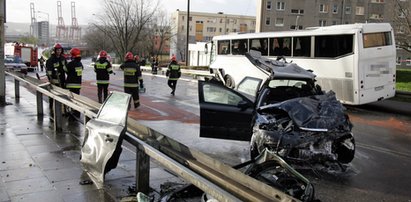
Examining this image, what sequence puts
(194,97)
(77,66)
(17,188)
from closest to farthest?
(17,188) < (77,66) < (194,97)

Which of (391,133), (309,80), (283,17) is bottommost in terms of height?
(391,133)

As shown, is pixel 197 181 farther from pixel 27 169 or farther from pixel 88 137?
pixel 27 169

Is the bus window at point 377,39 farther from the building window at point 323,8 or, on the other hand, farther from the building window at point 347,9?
the building window at point 347,9

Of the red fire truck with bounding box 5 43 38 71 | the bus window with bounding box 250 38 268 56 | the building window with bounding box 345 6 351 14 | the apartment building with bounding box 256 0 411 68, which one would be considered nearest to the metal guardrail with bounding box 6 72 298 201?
the bus window with bounding box 250 38 268 56

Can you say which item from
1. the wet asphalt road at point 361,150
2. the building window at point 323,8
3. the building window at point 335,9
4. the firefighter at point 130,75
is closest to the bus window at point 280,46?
the wet asphalt road at point 361,150

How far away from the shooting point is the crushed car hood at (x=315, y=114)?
6.54 m

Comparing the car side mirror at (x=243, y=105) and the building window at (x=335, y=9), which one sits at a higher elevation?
the building window at (x=335, y=9)

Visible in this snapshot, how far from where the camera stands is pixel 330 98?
24.6 feet

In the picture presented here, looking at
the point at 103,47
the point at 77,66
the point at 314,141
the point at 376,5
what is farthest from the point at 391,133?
the point at 103,47

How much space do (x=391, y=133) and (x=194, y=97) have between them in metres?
8.39

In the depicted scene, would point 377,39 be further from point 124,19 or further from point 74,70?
point 124,19

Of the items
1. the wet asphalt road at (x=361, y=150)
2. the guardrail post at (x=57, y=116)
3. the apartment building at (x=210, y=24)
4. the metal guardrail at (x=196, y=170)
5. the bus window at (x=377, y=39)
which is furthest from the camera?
the apartment building at (x=210, y=24)

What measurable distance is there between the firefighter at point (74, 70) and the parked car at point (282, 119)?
14.2 feet

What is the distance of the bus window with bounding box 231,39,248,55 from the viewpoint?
20.9 metres
